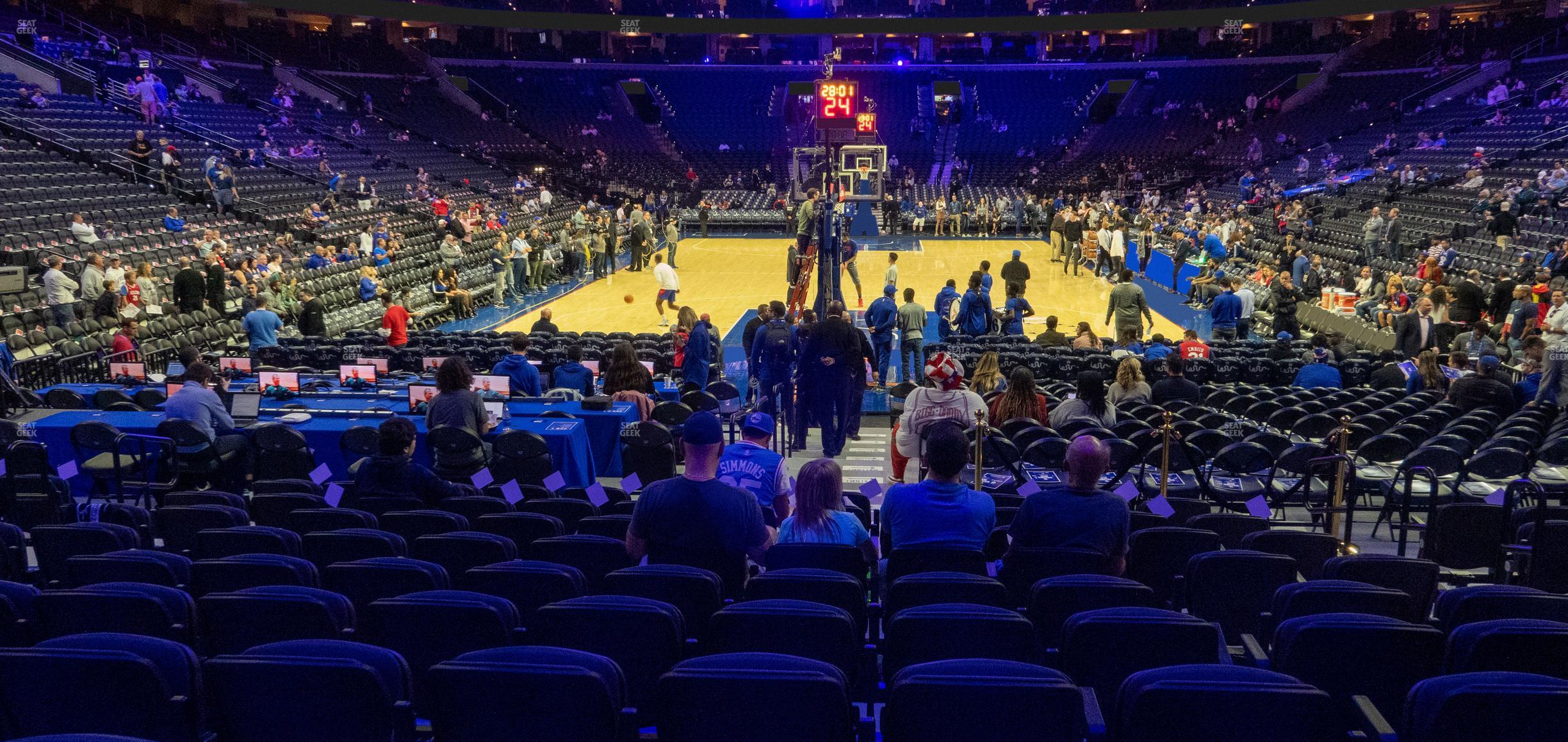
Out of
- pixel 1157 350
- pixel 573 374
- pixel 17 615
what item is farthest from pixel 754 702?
pixel 1157 350

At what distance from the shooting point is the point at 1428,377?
1130 cm

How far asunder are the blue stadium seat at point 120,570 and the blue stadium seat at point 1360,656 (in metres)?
4.20

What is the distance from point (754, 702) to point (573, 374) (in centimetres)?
873

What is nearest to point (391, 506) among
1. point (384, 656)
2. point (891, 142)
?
point (384, 656)

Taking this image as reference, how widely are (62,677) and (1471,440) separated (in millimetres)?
9316

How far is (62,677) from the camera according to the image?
3.13m

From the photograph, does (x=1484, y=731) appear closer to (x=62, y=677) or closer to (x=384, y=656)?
(x=384, y=656)

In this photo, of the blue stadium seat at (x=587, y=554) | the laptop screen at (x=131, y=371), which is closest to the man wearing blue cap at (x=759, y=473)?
the blue stadium seat at (x=587, y=554)

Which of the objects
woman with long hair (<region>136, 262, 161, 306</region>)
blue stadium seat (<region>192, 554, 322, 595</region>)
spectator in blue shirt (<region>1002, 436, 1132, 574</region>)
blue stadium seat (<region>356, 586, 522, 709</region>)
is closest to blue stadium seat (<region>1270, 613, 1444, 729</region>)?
spectator in blue shirt (<region>1002, 436, 1132, 574</region>)

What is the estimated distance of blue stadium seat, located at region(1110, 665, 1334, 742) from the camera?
285 centimetres

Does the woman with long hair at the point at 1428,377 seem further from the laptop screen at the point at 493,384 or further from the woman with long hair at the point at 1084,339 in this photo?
the laptop screen at the point at 493,384

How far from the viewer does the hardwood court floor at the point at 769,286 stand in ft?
66.2

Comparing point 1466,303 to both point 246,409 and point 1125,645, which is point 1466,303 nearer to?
point 1125,645

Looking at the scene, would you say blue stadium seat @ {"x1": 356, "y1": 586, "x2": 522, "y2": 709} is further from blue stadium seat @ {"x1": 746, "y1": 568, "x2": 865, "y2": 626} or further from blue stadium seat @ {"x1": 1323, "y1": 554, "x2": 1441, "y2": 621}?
blue stadium seat @ {"x1": 1323, "y1": 554, "x2": 1441, "y2": 621}
